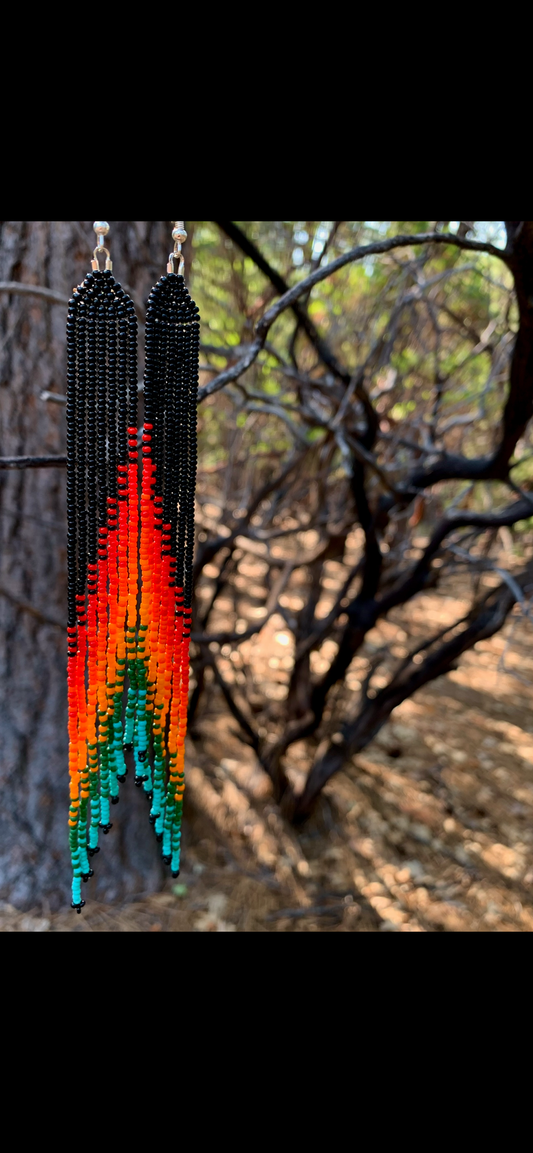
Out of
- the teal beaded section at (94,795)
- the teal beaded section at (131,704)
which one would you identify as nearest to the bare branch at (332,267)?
the teal beaded section at (131,704)

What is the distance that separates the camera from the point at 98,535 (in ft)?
3.42

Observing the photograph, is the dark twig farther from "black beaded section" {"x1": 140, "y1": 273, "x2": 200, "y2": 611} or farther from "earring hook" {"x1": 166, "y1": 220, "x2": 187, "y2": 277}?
"earring hook" {"x1": 166, "y1": 220, "x2": 187, "y2": 277}

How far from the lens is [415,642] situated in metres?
3.57

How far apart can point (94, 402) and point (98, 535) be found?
7.7 inches

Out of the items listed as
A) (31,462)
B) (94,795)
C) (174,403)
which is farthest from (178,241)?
(94,795)

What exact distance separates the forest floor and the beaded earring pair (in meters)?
0.79

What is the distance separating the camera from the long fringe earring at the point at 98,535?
0.97 metres

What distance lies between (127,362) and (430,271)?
193cm

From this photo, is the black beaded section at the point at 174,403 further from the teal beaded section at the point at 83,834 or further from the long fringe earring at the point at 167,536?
the teal beaded section at the point at 83,834

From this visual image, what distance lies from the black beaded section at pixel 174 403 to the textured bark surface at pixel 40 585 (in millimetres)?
646

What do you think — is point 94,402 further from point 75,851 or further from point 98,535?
point 75,851

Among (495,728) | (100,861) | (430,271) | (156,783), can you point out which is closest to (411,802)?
(495,728)

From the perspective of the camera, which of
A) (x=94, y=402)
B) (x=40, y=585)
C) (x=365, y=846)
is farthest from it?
(x=365, y=846)

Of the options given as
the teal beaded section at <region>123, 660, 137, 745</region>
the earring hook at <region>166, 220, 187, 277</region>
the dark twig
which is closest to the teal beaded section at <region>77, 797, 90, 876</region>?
the teal beaded section at <region>123, 660, 137, 745</region>
